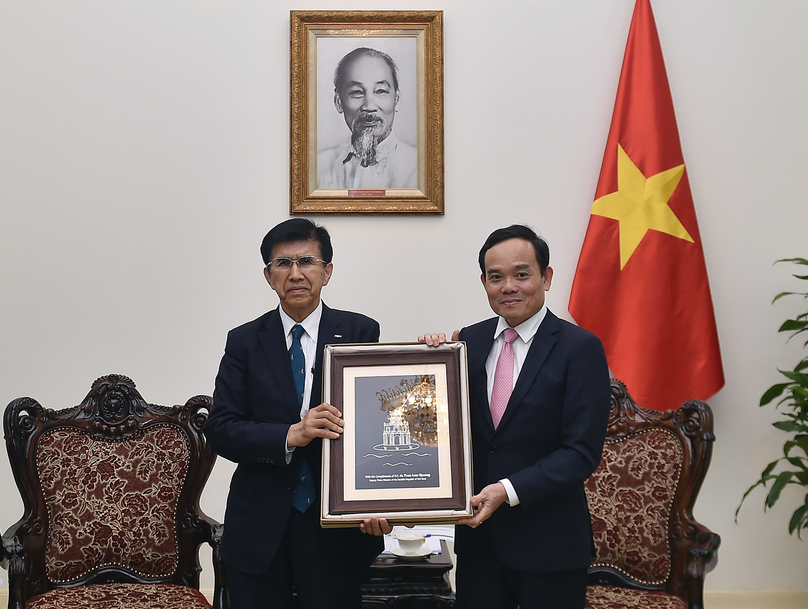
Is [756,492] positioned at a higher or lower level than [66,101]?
lower

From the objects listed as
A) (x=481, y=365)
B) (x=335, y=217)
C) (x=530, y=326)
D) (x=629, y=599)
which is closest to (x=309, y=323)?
(x=481, y=365)

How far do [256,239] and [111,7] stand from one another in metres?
1.26

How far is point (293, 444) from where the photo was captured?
5.90 ft

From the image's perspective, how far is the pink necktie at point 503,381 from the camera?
1.81m

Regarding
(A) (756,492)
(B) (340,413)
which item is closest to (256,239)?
(B) (340,413)

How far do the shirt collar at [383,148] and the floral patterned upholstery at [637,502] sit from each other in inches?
63.8

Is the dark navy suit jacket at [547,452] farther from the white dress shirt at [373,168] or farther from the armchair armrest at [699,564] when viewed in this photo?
the white dress shirt at [373,168]

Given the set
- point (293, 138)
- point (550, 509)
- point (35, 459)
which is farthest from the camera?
point (293, 138)

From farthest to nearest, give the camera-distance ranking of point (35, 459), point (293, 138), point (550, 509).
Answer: point (293, 138) → point (35, 459) → point (550, 509)

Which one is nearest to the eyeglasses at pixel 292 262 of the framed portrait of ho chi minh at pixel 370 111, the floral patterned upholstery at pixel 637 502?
the framed portrait of ho chi minh at pixel 370 111

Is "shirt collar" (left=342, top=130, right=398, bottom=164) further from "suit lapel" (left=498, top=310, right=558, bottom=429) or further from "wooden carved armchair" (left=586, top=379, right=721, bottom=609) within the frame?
"suit lapel" (left=498, top=310, right=558, bottom=429)

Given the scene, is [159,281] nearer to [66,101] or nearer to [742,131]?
[66,101]

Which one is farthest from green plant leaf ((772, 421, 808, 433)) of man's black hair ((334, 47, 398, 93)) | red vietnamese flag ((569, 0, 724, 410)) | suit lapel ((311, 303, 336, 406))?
man's black hair ((334, 47, 398, 93))

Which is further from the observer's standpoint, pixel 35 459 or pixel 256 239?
pixel 256 239
